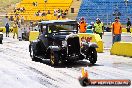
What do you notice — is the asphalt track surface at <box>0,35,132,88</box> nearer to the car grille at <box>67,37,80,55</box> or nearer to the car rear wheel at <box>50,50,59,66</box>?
the car rear wheel at <box>50,50,59,66</box>

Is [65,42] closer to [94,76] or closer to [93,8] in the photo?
[94,76]

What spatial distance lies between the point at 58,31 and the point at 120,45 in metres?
4.89

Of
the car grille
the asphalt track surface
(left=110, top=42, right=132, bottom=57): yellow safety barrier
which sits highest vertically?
the car grille

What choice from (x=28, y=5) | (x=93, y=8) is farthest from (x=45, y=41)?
(x=28, y=5)

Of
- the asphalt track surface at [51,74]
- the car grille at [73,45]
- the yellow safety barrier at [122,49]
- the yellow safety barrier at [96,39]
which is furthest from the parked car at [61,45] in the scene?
the yellow safety barrier at [96,39]

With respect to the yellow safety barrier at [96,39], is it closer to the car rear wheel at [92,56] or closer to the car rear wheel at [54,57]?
the car rear wheel at [92,56]

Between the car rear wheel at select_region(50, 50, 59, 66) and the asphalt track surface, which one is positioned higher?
the car rear wheel at select_region(50, 50, 59, 66)

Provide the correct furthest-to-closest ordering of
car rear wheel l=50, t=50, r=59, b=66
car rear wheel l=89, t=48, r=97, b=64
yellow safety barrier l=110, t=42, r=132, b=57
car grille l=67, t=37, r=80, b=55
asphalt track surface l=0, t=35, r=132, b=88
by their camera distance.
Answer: yellow safety barrier l=110, t=42, r=132, b=57, car rear wheel l=89, t=48, r=97, b=64, car grille l=67, t=37, r=80, b=55, car rear wheel l=50, t=50, r=59, b=66, asphalt track surface l=0, t=35, r=132, b=88

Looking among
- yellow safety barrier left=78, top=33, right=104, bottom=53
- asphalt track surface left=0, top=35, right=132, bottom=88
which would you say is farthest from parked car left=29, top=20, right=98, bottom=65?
yellow safety barrier left=78, top=33, right=104, bottom=53

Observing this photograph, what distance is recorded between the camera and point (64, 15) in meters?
54.5

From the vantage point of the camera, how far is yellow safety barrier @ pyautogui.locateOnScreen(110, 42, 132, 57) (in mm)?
19028

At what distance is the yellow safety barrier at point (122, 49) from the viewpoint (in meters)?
19.0

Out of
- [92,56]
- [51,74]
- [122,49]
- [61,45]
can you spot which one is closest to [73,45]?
[61,45]

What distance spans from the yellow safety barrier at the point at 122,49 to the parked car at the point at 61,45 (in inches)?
147
